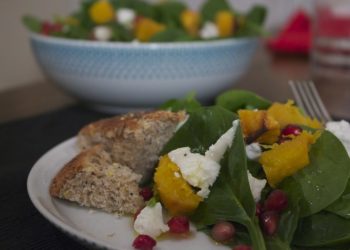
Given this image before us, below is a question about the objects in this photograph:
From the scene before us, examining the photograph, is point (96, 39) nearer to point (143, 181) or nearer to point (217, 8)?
point (217, 8)

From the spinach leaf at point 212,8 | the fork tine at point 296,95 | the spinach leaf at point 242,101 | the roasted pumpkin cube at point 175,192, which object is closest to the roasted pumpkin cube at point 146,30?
the spinach leaf at point 212,8

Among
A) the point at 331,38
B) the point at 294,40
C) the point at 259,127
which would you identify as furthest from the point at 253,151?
the point at 294,40

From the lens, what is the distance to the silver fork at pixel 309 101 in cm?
155

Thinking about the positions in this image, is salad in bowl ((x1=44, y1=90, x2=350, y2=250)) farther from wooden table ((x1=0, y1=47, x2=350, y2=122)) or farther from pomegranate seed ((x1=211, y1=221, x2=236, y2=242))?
wooden table ((x1=0, y1=47, x2=350, y2=122))

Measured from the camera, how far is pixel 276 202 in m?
0.96

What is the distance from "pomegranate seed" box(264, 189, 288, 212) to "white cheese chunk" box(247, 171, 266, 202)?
33 mm

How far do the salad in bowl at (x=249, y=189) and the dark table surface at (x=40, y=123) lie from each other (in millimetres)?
95

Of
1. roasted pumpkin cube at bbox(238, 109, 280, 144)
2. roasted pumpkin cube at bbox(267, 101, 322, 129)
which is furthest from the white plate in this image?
roasted pumpkin cube at bbox(267, 101, 322, 129)

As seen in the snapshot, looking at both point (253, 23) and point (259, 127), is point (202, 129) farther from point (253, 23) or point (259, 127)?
point (253, 23)

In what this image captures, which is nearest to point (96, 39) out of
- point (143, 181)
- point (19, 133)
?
point (19, 133)

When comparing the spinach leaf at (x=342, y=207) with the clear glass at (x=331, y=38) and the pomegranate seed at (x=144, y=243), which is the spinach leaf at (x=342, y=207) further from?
the clear glass at (x=331, y=38)

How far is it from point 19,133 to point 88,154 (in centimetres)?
57

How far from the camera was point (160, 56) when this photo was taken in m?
1.71

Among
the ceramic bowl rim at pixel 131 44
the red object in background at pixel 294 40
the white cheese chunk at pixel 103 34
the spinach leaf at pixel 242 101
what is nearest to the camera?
the spinach leaf at pixel 242 101
